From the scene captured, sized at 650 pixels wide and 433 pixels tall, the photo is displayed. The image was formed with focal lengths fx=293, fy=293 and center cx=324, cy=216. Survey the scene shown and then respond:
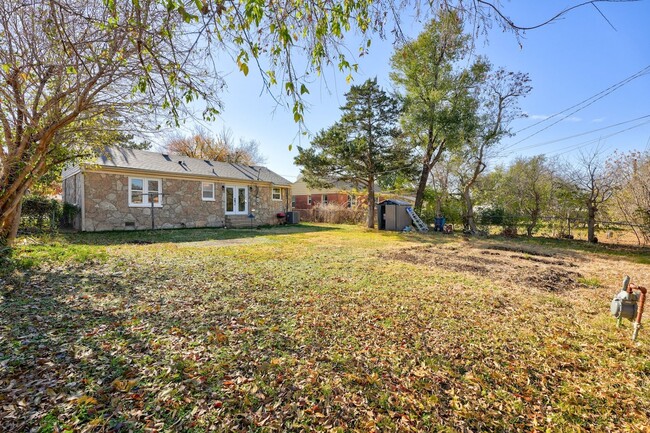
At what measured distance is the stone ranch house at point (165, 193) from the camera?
11.0 meters

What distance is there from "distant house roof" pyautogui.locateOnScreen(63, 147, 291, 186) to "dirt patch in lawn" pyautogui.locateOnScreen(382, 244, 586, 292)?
10.2m

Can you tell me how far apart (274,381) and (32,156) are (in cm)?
620

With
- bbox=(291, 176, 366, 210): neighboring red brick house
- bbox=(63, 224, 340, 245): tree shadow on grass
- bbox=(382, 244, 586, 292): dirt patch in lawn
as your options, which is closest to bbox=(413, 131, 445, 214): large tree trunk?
bbox=(382, 244, 586, 292): dirt patch in lawn

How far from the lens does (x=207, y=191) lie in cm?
1426

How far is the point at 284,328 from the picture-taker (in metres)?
3.09

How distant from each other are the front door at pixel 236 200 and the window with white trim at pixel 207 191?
34.1 inches

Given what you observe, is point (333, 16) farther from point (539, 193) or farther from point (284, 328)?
point (539, 193)

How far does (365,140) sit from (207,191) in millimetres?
8047

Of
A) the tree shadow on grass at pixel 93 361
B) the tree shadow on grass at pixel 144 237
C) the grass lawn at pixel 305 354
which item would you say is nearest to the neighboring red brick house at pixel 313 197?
the tree shadow on grass at pixel 144 237

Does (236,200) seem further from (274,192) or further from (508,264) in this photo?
(508,264)

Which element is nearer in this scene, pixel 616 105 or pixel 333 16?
pixel 333 16

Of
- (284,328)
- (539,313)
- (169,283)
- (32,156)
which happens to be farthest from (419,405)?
(32,156)

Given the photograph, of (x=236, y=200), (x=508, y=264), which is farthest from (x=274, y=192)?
(x=508, y=264)

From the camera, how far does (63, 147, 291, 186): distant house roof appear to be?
1169 cm
